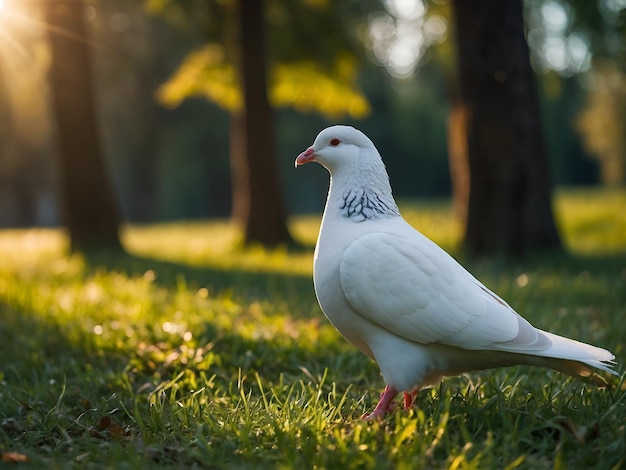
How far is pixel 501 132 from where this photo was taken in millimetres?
8703

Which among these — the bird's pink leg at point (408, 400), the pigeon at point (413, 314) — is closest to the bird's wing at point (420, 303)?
the pigeon at point (413, 314)

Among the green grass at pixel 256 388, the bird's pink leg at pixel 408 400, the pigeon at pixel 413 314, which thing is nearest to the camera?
the green grass at pixel 256 388

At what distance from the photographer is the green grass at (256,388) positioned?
298cm

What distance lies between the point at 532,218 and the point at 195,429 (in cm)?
636

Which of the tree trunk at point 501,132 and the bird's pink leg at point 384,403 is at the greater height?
the tree trunk at point 501,132

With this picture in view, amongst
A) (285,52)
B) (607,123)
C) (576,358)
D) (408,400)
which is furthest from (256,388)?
(607,123)

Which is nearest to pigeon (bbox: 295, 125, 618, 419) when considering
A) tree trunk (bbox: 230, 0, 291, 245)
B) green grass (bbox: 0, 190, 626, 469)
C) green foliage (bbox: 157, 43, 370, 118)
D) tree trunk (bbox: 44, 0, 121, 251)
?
green grass (bbox: 0, 190, 626, 469)

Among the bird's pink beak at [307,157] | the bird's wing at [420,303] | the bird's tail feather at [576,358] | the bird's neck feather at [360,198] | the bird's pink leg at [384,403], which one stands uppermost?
the bird's pink beak at [307,157]

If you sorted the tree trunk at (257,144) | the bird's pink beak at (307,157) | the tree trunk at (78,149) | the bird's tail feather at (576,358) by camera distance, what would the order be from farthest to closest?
the tree trunk at (257,144)
the tree trunk at (78,149)
the bird's pink beak at (307,157)
the bird's tail feather at (576,358)

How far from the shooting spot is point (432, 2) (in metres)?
13.2

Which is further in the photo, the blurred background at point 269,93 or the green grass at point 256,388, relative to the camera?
the blurred background at point 269,93

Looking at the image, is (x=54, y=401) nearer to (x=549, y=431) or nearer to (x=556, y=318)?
(x=549, y=431)

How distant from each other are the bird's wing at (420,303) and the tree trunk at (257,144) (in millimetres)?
9285

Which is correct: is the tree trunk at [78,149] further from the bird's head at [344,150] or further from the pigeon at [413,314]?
the pigeon at [413,314]
